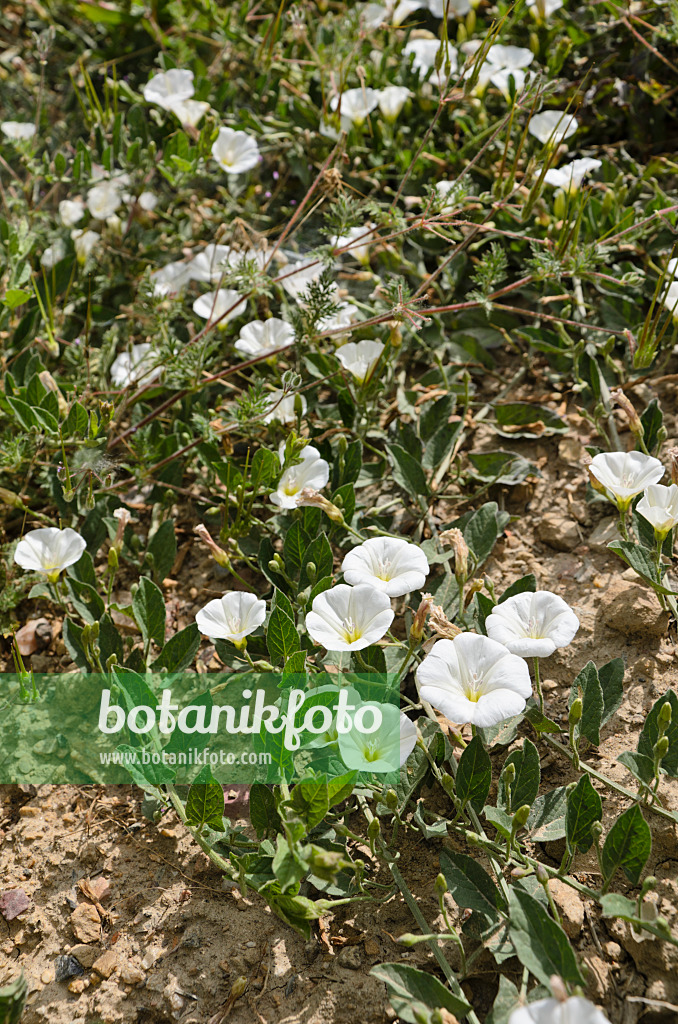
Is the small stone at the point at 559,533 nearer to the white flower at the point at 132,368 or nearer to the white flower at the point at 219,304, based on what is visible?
the white flower at the point at 219,304

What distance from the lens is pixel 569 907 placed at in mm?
1610

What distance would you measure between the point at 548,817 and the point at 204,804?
2.39ft

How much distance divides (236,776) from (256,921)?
0.34m

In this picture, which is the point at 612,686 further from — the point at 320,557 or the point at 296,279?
the point at 296,279

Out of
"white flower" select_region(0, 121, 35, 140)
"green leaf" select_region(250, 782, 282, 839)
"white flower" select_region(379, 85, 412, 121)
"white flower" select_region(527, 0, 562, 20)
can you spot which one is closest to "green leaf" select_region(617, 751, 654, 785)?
"green leaf" select_region(250, 782, 282, 839)

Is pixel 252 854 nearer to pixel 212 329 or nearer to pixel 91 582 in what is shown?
pixel 91 582

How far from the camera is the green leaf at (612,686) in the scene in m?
1.81

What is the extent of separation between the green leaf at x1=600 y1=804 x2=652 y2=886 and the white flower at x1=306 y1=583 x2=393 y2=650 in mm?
588

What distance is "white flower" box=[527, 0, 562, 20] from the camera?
2924mm

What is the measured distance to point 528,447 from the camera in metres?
2.52

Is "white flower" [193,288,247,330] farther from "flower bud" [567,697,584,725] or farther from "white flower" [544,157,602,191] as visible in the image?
"flower bud" [567,697,584,725]

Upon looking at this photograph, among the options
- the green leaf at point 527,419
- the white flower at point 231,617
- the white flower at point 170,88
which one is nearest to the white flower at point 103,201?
the white flower at point 170,88

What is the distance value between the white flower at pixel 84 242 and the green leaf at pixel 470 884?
7.52 feet

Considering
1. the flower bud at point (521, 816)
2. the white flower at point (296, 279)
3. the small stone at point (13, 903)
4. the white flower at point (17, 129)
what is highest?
the white flower at point (17, 129)
